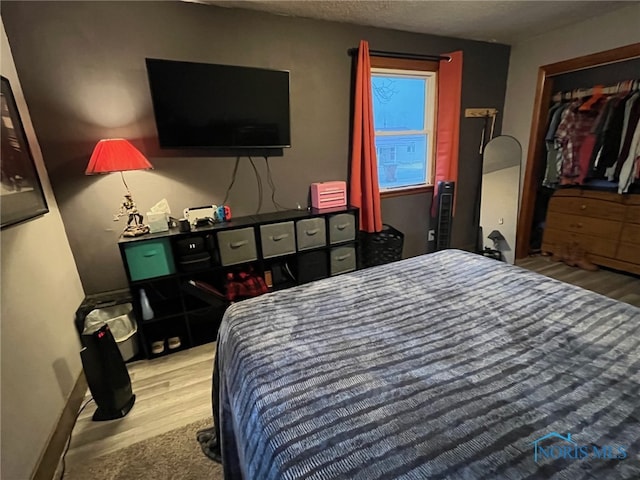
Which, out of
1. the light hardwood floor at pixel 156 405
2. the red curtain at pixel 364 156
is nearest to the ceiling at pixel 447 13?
the red curtain at pixel 364 156

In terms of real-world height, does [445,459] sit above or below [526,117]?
below

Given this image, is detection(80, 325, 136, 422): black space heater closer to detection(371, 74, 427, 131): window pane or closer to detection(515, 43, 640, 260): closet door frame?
detection(371, 74, 427, 131): window pane

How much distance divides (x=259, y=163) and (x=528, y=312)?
204cm

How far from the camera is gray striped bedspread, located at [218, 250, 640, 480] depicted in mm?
658

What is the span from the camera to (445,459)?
649 millimetres

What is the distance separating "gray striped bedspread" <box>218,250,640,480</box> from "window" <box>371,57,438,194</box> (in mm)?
1953

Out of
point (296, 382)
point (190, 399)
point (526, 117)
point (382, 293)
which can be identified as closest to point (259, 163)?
point (382, 293)

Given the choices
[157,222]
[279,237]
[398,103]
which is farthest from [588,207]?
[157,222]

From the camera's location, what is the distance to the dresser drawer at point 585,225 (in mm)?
2926

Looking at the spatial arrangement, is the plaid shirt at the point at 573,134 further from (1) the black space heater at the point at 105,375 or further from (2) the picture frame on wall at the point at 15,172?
(2) the picture frame on wall at the point at 15,172

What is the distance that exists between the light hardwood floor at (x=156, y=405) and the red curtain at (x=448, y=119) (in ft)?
8.82

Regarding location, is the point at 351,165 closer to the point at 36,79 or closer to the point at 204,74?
the point at 204,74

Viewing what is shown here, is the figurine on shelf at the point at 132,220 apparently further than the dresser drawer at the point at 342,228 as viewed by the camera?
No

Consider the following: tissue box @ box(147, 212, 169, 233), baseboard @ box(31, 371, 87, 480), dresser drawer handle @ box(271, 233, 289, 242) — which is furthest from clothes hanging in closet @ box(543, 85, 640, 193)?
baseboard @ box(31, 371, 87, 480)
